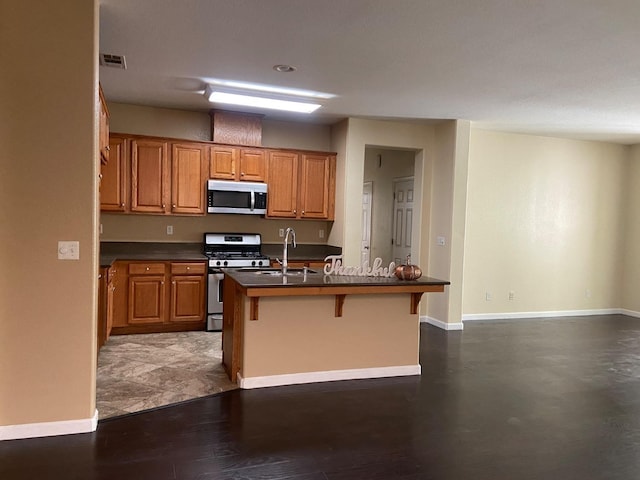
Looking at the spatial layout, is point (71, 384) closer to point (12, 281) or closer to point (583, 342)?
point (12, 281)

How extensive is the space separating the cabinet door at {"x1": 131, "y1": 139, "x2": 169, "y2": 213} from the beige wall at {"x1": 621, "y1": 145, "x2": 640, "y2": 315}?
7199 mm

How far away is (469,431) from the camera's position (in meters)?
3.16

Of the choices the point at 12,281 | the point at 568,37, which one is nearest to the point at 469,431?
the point at 568,37

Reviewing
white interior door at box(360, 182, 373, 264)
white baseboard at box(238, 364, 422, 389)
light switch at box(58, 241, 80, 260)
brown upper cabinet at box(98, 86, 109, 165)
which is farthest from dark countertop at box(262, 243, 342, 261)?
light switch at box(58, 241, 80, 260)

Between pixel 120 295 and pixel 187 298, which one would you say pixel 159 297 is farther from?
pixel 120 295

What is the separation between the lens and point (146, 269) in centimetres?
542

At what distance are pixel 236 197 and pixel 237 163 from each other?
1.43 ft

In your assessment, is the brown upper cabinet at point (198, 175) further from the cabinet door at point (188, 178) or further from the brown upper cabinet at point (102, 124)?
the brown upper cabinet at point (102, 124)

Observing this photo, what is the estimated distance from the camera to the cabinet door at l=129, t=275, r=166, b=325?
17.7ft

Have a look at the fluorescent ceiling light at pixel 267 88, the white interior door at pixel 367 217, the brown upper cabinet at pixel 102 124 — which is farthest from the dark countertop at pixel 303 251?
the brown upper cabinet at pixel 102 124

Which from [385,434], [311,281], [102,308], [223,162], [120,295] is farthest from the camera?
[223,162]

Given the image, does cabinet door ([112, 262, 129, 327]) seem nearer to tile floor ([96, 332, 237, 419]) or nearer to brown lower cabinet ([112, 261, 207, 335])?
brown lower cabinet ([112, 261, 207, 335])

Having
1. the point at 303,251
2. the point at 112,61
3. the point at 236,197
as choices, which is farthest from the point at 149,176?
the point at 303,251

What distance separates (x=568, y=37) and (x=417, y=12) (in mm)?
1154
